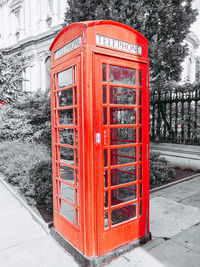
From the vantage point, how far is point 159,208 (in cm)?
454

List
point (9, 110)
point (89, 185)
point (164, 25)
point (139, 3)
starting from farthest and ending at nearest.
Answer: point (9, 110), point (164, 25), point (139, 3), point (89, 185)

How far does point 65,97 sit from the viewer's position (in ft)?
10.2

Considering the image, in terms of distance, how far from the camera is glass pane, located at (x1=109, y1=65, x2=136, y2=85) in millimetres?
2834

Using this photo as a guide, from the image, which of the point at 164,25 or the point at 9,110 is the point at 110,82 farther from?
the point at 9,110

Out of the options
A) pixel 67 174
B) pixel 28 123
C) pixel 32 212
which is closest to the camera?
pixel 67 174

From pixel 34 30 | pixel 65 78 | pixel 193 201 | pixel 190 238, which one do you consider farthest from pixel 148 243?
pixel 34 30

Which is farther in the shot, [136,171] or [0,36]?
[0,36]

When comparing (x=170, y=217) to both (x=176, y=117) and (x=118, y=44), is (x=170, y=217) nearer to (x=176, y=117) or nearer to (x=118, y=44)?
(x=118, y=44)

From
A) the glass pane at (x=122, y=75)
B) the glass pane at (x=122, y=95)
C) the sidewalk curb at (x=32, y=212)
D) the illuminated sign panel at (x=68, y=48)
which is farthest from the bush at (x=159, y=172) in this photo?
the illuminated sign panel at (x=68, y=48)

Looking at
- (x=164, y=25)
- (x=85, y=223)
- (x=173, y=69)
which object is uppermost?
(x=164, y=25)

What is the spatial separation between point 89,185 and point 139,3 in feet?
24.4

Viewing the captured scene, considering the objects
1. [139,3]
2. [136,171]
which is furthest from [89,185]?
[139,3]

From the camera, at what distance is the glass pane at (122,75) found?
A: 2834 mm

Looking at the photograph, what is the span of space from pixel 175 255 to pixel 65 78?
8.82ft
